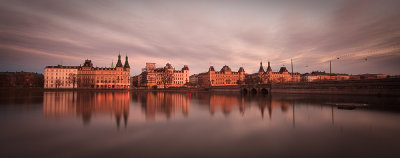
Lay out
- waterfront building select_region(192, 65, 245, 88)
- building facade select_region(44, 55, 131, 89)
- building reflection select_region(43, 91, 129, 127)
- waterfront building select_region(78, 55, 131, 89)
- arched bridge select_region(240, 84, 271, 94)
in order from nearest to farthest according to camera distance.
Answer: building reflection select_region(43, 91, 129, 127)
arched bridge select_region(240, 84, 271, 94)
building facade select_region(44, 55, 131, 89)
waterfront building select_region(78, 55, 131, 89)
waterfront building select_region(192, 65, 245, 88)

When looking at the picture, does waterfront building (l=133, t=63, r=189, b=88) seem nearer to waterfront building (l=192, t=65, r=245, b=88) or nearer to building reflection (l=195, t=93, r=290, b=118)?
waterfront building (l=192, t=65, r=245, b=88)

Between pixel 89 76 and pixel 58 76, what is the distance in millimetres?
20583

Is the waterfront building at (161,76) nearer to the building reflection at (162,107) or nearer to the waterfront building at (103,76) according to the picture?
the waterfront building at (103,76)

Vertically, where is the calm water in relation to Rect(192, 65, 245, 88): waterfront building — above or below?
below

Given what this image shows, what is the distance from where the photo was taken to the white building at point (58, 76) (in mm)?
127438

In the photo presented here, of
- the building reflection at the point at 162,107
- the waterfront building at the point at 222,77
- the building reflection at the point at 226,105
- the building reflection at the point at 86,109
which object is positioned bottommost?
the building reflection at the point at 226,105

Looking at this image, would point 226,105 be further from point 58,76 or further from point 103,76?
point 58,76

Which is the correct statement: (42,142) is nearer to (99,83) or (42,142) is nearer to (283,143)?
(283,143)

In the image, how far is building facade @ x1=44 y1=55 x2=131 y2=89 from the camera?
128m

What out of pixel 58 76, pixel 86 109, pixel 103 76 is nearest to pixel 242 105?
pixel 86 109

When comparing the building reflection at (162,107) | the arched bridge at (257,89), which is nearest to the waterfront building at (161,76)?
the arched bridge at (257,89)

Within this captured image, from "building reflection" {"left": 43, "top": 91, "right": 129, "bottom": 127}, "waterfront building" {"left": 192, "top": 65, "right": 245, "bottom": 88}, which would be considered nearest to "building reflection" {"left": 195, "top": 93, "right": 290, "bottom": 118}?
"building reflection" {"left": 43, "top": 91, "right": 129, "bottom": 127}

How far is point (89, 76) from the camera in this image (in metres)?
131

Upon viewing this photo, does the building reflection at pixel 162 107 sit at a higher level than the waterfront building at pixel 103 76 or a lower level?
lower
